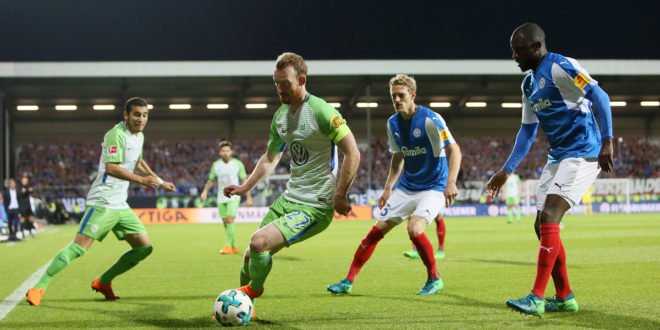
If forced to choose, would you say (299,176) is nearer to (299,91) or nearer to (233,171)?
(299,91)

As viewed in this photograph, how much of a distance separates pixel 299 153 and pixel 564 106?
2182mm

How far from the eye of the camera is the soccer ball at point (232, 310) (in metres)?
4.75

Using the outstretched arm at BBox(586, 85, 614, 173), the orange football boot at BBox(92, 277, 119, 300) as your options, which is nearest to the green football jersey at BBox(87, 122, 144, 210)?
the orange football boot at BBox(92, 277, 119, 300)

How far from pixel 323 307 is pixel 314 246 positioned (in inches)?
327

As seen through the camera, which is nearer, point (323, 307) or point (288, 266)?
point (323, 307)

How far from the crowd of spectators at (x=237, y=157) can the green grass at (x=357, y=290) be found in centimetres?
2362

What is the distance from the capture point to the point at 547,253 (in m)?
4.95

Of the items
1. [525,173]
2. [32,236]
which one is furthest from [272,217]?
[525,173]

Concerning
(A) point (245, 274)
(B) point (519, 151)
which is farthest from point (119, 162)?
(B) point (519, 151)

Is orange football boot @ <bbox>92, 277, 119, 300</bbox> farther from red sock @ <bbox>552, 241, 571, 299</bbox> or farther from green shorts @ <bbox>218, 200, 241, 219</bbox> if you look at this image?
green shorts @ <bbox>218, 200, 241, 219</bbox>

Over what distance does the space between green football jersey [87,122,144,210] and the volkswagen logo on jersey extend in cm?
224

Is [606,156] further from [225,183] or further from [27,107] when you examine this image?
[27,107]

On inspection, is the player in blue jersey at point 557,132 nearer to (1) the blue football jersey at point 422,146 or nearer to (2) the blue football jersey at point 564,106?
(2) the blue football jersey at point 564,106

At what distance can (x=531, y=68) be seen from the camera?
204 inches
